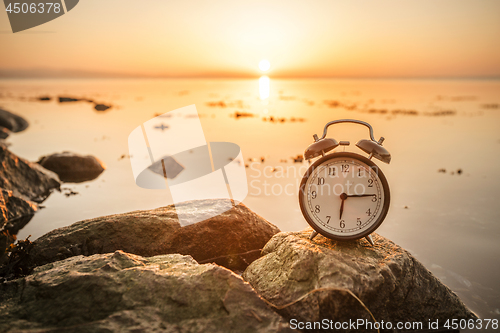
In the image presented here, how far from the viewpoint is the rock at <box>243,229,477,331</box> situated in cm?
294

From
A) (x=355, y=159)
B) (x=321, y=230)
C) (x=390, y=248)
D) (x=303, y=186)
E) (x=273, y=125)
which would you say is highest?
(x=355, y=159)

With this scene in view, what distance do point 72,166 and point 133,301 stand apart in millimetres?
8021

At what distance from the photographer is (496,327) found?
343 cm

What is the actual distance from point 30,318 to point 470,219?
6.88 m

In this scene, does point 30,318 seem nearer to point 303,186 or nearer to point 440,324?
point 303,186

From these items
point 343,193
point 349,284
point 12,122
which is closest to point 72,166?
point 343,193

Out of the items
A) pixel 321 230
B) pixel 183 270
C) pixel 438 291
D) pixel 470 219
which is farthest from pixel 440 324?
pixel 470 219

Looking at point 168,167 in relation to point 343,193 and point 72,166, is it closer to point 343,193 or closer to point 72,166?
point 72,166

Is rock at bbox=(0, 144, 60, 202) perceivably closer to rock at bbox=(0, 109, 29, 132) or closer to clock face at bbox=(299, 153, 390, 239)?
clock face at bbox=(299, 153, 390, 239)

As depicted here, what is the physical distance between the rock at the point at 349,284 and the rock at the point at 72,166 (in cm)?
740

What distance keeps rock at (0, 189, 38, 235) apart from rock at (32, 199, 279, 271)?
2.14 m

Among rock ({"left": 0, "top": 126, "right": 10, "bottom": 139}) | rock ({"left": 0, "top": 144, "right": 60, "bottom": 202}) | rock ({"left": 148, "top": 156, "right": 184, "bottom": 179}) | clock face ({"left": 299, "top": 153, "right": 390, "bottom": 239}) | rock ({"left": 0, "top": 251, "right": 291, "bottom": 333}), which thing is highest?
clock face ({"left": 299, "top": 153, "right": 390, "bottom": 239})

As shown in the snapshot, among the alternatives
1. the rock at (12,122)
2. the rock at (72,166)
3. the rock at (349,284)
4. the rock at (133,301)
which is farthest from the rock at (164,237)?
the rock at (12,122)

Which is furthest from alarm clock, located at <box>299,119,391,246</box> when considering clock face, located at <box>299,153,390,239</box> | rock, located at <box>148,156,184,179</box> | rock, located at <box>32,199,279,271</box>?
rock, located at <box>148,156,184,179</box>
